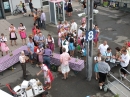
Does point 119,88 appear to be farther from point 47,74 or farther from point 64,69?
point 47,74

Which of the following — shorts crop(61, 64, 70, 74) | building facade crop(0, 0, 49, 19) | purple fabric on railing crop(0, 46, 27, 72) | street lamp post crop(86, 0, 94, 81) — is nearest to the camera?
street lamp post crop(86, 0, 94, 81)

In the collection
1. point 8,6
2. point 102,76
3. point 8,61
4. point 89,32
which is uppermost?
point 8,6

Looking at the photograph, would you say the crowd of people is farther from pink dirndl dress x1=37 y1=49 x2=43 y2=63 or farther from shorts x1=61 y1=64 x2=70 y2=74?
pink dirndl dress x1=37 y1=49 x2=43 y2=63

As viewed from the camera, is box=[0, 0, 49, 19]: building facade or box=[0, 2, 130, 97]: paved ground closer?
box=[0, 2, 130, 97]: paved ground

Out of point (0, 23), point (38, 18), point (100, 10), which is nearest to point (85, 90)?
point (38, 18)

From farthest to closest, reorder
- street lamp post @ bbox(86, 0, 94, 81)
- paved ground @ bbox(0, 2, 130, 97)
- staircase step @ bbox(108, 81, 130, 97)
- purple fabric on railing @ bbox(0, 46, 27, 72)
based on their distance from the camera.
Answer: purple fabric on railing @ bbox(0, 46, 27, 72) < paved ground @ bbox(0, 2, 130, 97) < staircase step @ bbox(108, 81, 130, 97) < street lamp post @ bbox(86, 0, 94, 81)

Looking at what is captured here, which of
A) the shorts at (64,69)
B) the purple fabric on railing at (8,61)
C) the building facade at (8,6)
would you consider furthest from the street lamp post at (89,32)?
the building facade at (8,6)

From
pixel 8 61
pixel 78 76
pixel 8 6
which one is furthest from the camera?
pixel 8 6

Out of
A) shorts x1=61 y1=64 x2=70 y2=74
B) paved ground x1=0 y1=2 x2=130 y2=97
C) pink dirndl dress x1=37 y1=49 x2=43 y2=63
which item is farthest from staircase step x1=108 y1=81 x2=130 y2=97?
pink dirndl dress x1=37 y1=49 x2=43 y2=63

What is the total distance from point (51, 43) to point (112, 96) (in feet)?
15.1

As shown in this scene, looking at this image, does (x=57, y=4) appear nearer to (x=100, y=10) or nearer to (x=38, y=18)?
(x=38, y=18)

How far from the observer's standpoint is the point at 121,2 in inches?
868

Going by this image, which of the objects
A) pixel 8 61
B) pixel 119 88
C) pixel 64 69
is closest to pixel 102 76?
pixel 119 88

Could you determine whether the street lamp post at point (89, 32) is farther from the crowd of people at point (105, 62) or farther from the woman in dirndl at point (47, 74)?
the woman in dirndl at point (47, 74)
